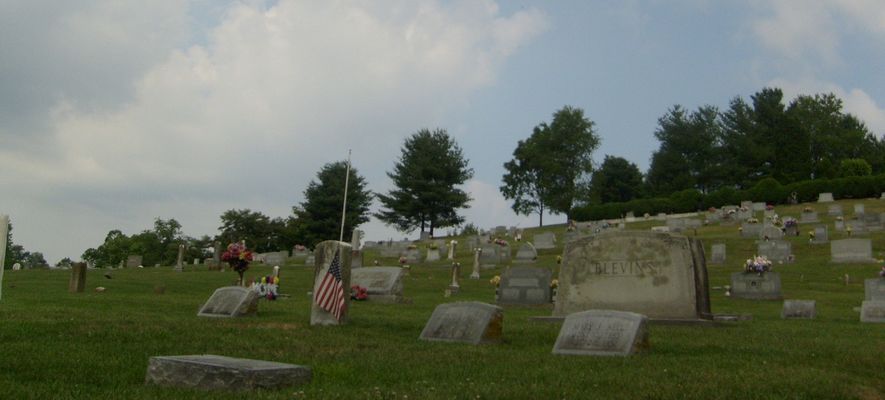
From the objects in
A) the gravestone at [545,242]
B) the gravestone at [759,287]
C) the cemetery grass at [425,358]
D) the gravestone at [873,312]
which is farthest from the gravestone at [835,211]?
the cemetery grass at [425,358]

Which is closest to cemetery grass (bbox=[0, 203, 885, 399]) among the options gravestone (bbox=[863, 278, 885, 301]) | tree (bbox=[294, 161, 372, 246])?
gravestone (bbox=[863, 278, 885, 301])

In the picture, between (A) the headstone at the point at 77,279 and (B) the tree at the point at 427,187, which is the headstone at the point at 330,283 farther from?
(B) the tree at the point at 427,187

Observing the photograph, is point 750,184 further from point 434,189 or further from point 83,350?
point 83,350

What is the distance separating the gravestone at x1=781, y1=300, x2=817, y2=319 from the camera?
15.6 m

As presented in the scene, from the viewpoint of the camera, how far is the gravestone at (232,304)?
42.3 ft

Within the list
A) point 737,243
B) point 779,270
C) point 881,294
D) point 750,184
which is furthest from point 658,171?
point 881,294

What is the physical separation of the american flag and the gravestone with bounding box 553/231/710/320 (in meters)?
4.63

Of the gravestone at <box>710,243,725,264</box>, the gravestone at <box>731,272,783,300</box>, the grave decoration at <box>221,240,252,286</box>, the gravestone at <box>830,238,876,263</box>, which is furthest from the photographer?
the gravestone at <box>710,243,725,264</box>

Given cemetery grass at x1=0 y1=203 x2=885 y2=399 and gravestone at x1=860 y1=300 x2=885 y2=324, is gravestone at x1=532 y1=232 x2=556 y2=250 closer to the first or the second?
gravestone at x1=860 y1=300 x2=885 y2=324

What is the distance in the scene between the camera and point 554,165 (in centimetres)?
8244

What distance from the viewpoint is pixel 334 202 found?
2896 inches

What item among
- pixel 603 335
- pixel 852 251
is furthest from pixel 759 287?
pixel 603 335

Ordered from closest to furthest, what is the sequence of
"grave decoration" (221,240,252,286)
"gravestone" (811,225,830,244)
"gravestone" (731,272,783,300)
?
"grave decoration" (221,240,252,286), "gravestone" (731,272,783,300), "gravestone" (811,225,830,244)

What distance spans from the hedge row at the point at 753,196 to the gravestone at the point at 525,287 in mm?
55610
